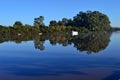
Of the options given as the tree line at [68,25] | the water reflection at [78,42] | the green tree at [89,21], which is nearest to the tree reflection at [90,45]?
the water reflection at [78,42]

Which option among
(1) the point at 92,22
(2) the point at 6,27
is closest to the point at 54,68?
(2) the point at 6,27

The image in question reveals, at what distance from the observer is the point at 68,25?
66000 millimetres

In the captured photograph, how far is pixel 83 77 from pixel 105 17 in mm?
72243

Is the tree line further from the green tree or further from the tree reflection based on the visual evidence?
the tree reflection

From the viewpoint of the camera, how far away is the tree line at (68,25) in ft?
136

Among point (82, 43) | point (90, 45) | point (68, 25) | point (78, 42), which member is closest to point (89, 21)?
point (68, 25)

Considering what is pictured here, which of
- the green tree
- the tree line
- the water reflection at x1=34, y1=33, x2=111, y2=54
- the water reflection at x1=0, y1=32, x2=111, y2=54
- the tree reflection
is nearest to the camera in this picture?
the tree reflection

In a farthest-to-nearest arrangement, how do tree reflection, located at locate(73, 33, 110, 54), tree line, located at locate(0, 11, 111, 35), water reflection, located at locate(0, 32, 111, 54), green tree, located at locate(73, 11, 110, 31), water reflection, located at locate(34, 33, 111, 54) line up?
green tree, located at locate(73, 11, 110, 31)
tree line, located at locate(0, 11, 111, 35)
water reflection, located at locate(0, 32, 111, 54)
water reflection, located at locate(34, 33, 111, 54)
tree reflection, located at locate(73, 33, 110, 54)

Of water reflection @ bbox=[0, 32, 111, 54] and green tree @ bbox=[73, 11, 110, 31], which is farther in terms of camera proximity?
green tree @ bbox=[73, 11, 110, 31]

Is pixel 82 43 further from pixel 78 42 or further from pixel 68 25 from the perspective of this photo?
pixel 68 25

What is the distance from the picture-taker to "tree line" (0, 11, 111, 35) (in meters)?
41.5

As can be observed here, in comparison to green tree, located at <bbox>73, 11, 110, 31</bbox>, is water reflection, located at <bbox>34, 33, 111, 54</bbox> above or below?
below

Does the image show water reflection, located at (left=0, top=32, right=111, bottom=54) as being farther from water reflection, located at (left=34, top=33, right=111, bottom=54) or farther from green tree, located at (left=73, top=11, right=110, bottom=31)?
green tree, located at (left=73, top=11, right=110, bottom=31)

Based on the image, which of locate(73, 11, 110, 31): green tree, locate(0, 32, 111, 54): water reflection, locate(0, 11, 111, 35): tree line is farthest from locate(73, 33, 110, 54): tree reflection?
locate(73, 11, 110, 31): green tree
